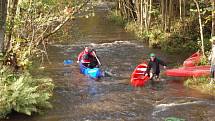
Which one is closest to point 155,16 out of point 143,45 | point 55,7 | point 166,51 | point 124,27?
point 124,27

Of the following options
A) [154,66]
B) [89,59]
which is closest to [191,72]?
[154,66]

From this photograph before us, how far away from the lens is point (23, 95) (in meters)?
14.2

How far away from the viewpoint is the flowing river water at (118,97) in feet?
48.9

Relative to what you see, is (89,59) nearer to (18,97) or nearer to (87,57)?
(87,57)

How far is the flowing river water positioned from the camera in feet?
48.9

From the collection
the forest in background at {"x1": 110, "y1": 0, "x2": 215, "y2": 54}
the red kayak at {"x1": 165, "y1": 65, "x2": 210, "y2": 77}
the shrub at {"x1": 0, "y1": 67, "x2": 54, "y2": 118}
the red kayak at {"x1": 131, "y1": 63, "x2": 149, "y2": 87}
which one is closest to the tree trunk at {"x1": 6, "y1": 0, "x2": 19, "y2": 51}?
the shrub at {"x1": 0, "y1": 67, "x2": 54, "y2": 118}

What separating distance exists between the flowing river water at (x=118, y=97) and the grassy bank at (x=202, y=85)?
296 mm

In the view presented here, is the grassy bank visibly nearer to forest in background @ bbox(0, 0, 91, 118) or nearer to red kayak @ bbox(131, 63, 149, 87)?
red kayak @ bbox(131, 63, 149, 87)

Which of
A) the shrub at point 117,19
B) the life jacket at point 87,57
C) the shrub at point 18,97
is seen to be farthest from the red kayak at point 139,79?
the shrub at point 117,19

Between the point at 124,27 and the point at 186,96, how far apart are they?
24794mm

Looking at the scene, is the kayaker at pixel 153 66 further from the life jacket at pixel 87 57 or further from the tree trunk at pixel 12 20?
the tree trunk at pixel 12 20

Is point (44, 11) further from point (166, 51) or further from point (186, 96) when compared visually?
point (166, 51)

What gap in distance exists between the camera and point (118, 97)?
17547 mm

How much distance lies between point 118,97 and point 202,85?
3391 mm
